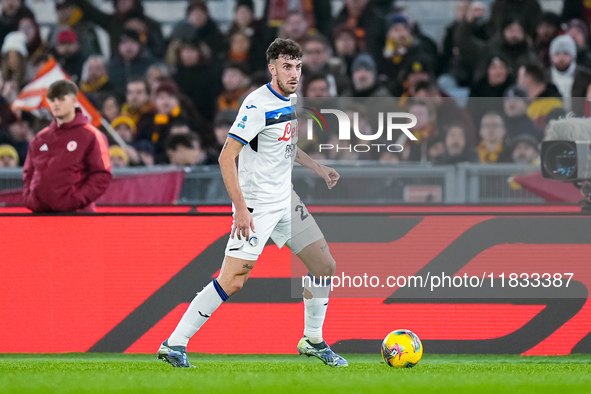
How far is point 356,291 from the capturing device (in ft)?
21.4

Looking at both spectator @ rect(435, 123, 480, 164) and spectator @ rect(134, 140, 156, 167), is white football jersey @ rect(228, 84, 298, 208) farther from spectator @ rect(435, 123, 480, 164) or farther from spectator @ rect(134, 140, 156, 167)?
spectator @ rect(134, 140, 156, 167)

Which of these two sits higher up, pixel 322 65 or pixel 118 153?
pixel 322 65

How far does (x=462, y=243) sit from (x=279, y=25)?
223 inches

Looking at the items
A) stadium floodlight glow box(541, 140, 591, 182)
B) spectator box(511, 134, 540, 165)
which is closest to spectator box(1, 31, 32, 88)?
spectator box(511, 134, 540, 165)

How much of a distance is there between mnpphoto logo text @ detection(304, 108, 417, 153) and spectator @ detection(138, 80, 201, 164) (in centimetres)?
277

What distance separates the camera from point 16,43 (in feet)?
37.6

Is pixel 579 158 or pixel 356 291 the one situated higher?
pixel 579 158

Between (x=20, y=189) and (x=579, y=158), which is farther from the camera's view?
(x=20, y=189)

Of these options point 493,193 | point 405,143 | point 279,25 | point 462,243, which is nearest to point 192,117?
point 279,25

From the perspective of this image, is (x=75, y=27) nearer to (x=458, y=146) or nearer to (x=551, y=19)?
(x=551, y=19)

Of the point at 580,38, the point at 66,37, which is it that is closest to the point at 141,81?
the point at 66,37

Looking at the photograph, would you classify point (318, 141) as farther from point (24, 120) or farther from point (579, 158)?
point (24, 120)

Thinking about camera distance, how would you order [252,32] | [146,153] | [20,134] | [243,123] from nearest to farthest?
[243,123]
[146,153]
[20,134]
[252,32]

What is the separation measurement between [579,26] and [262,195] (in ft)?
21.4
